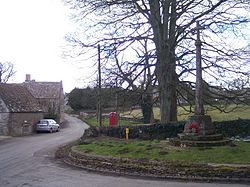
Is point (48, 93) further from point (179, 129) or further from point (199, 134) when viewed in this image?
point (199, 134)

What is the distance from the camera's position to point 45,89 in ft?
242

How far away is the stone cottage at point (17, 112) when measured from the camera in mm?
43031

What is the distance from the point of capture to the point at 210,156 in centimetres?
1502

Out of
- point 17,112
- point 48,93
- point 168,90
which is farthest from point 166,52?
point 48,93

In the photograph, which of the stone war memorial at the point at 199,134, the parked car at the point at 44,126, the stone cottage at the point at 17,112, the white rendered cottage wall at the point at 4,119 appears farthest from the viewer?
the parked car at the point at 44,126

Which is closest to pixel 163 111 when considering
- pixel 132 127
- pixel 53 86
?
pixel 132 127

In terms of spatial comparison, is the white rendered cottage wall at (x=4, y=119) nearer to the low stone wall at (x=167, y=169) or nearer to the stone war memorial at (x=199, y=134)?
the low stone wall at (x=167, y=169)

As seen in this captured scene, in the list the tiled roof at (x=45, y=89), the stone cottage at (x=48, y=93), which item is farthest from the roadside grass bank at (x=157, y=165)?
the tiled roof at (x=45, y=89)

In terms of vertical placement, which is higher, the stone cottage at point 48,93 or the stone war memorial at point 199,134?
the stone cottage at point 48,93

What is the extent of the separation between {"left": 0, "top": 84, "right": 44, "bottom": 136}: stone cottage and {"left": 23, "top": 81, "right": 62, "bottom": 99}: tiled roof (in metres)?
19.6

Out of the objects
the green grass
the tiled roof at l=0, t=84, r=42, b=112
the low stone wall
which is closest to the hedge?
the green grass

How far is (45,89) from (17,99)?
26.4m

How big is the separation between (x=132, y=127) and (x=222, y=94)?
6.14 meters

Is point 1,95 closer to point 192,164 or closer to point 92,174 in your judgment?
point 92,174
